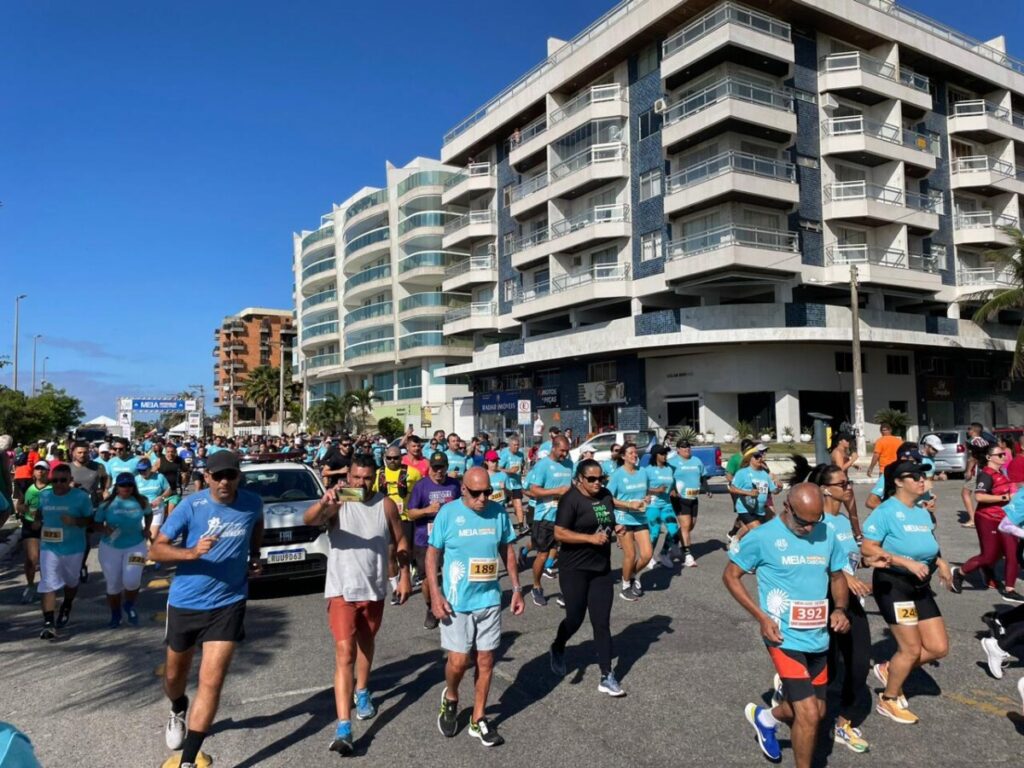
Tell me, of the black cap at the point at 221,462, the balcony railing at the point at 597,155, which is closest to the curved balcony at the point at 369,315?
the balcony railing at the point at 597,155

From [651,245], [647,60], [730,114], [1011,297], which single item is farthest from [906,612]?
[647,60]

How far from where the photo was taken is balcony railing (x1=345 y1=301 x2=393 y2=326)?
60531mm

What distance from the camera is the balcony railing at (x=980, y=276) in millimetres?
40531

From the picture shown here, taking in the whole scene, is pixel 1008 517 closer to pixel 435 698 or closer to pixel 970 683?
pixel 970 683

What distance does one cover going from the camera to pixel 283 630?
24.4 ft

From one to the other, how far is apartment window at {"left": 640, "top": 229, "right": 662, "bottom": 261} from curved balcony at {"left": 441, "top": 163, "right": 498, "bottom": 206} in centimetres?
1431

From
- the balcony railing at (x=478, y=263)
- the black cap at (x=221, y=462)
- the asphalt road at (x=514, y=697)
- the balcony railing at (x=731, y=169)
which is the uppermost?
the balcony railing at (x=731, y=169)

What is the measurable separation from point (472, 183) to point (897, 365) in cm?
2755

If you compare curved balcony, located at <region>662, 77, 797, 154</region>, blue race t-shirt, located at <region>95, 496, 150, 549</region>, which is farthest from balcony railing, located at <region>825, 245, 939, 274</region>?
blue race t-shirt, located at <region>95, 496, 150, 549</region>

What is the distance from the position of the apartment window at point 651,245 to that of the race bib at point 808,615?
108 ft

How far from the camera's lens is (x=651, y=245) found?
36344 mm

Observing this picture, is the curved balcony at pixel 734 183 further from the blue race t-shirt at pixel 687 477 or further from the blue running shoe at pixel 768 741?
the blue running shoe at pixel 768 741

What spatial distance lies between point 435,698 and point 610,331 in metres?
32.4

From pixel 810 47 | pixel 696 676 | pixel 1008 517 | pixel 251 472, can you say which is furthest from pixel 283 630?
pixel 810 47
